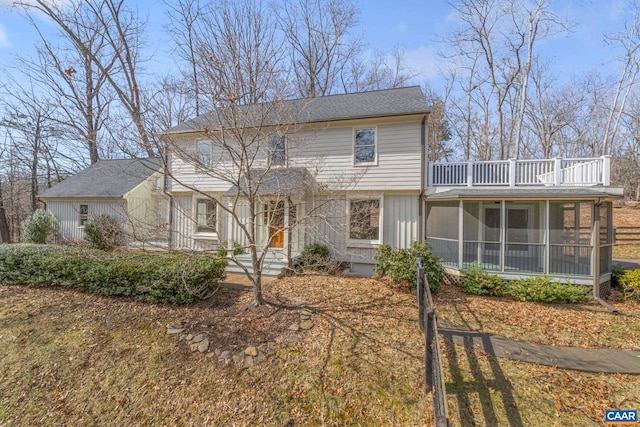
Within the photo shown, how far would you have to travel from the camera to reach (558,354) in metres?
4.61

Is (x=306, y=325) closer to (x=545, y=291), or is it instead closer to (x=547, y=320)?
(x=547, y=320)

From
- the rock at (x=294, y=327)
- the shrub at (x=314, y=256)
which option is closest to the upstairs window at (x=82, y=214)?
the shrub at (x=314, y=256)

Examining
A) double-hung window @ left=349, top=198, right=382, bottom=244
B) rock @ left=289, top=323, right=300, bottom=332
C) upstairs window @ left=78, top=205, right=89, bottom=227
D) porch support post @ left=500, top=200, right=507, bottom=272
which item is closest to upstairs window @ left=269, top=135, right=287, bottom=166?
double-hung window @ left=349, top=198, right=382, bottom=244

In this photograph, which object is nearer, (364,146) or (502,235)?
(502,235)

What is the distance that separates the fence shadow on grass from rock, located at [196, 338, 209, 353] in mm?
3943

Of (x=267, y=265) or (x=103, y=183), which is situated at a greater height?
(x=103, y=183)

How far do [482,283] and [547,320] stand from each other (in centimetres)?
169

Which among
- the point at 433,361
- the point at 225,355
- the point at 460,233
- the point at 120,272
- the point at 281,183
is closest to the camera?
the point at 433,361

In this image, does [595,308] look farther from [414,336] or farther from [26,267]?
[26,267]

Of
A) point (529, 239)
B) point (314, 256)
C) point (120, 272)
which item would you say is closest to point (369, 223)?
point (314, 256)

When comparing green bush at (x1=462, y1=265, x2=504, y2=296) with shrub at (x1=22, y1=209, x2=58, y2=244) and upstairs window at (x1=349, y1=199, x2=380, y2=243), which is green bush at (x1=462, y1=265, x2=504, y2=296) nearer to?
upstairs window at (x1=349, y1=199, x2=380, y2=243)

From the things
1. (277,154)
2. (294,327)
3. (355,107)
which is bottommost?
(294,327)

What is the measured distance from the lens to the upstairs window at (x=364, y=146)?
9398 millimetres

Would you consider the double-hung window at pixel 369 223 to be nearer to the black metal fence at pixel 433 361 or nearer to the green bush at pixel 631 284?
the black metal fence at pixel 433 361
